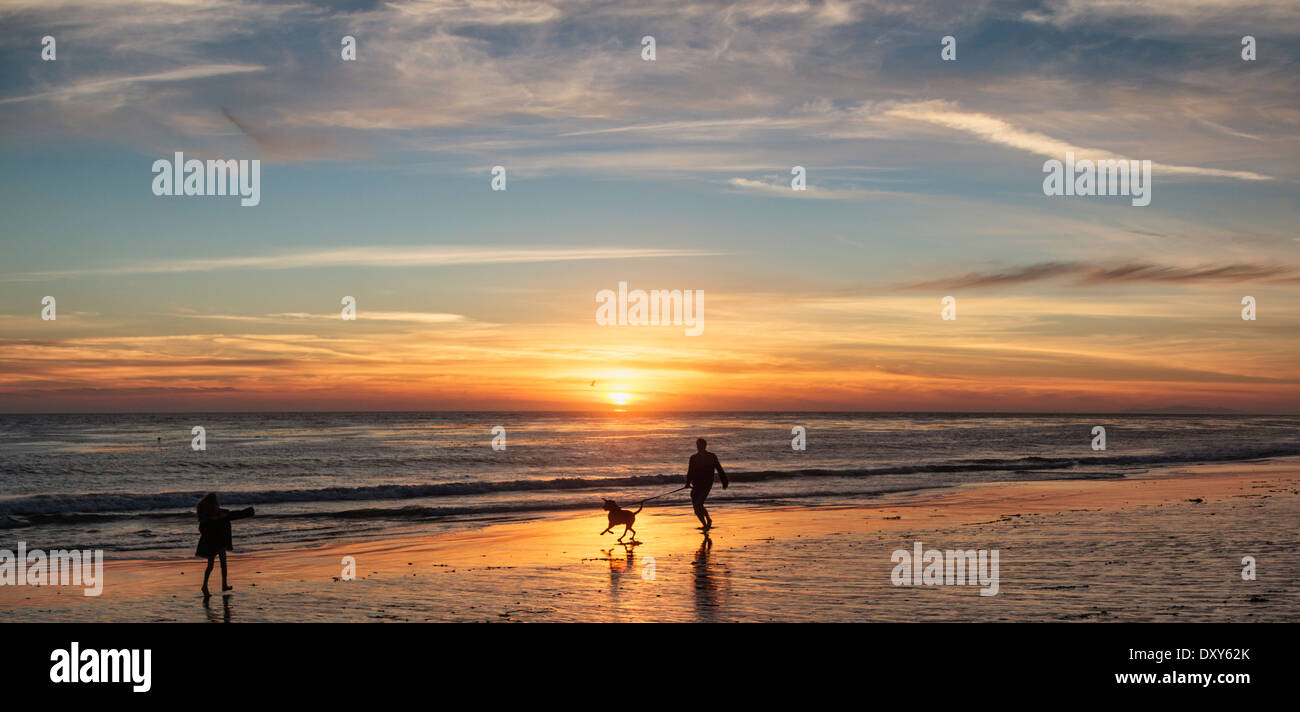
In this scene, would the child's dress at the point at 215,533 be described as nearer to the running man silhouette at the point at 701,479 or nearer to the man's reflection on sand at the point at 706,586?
the man's reflection on sand at the point at 706,586

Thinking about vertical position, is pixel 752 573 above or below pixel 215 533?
below

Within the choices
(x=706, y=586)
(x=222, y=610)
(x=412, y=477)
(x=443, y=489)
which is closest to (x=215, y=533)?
(x=222, y=610)

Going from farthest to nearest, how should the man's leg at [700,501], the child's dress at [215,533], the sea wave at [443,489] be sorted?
the sea wave at [443,489] < the man's leg at [700,501] < the child's dress at [215,533]

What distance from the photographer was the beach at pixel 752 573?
9898mm

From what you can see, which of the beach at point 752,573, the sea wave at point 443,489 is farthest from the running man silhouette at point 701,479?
the sea wave at point 443,489

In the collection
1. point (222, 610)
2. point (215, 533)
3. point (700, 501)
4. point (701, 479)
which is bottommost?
point (222, 610)

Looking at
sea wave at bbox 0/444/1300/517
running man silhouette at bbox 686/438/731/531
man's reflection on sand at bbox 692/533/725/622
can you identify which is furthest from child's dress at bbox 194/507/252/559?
sea wave at bbox 0/444/1300/517

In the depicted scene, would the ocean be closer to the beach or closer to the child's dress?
the beach

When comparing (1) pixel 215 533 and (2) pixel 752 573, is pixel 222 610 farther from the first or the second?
Answer: (2) pixel 752 573

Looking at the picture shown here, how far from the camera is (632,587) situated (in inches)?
453

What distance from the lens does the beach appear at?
390 inches

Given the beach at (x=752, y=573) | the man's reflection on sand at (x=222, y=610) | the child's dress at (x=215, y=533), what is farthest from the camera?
the child's dress at (x=215, y=533)

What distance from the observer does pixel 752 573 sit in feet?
40.9

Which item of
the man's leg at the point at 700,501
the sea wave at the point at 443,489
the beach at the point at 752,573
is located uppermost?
the man's leg at the point at 700,501
